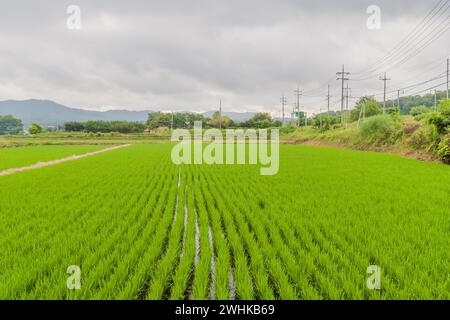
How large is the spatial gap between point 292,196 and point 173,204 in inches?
108

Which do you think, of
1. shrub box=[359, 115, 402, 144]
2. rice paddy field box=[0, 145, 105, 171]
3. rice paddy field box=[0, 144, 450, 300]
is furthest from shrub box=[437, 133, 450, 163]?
rice paddy field box=[0, 145, 105, 171]

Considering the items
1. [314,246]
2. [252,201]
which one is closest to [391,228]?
[314,246]

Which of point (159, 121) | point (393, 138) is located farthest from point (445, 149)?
point (159, 121)

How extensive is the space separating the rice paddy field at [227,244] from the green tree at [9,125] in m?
119

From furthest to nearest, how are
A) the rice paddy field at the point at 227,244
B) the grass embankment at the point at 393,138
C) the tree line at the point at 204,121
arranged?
1. the tree line at the point at 204,121
2. the grass embankment at the point at 393,138
3. the rice paddy field at the point at 227,244

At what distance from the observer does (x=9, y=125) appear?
104 metres

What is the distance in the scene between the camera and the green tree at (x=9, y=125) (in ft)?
319

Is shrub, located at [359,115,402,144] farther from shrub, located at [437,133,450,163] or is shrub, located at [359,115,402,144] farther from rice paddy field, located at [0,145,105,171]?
rice paddy field, located at [0,145,105,171]

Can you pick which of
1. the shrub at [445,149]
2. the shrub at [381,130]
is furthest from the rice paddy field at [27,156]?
the shrub at [381,130]

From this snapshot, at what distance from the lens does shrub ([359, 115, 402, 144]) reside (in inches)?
798

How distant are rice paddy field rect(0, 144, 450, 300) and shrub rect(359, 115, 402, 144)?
644 inches

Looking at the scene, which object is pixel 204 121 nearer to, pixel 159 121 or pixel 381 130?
pixel 159 121

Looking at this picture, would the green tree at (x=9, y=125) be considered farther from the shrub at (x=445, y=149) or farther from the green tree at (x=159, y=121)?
the shrub at (x=445, y=149)
